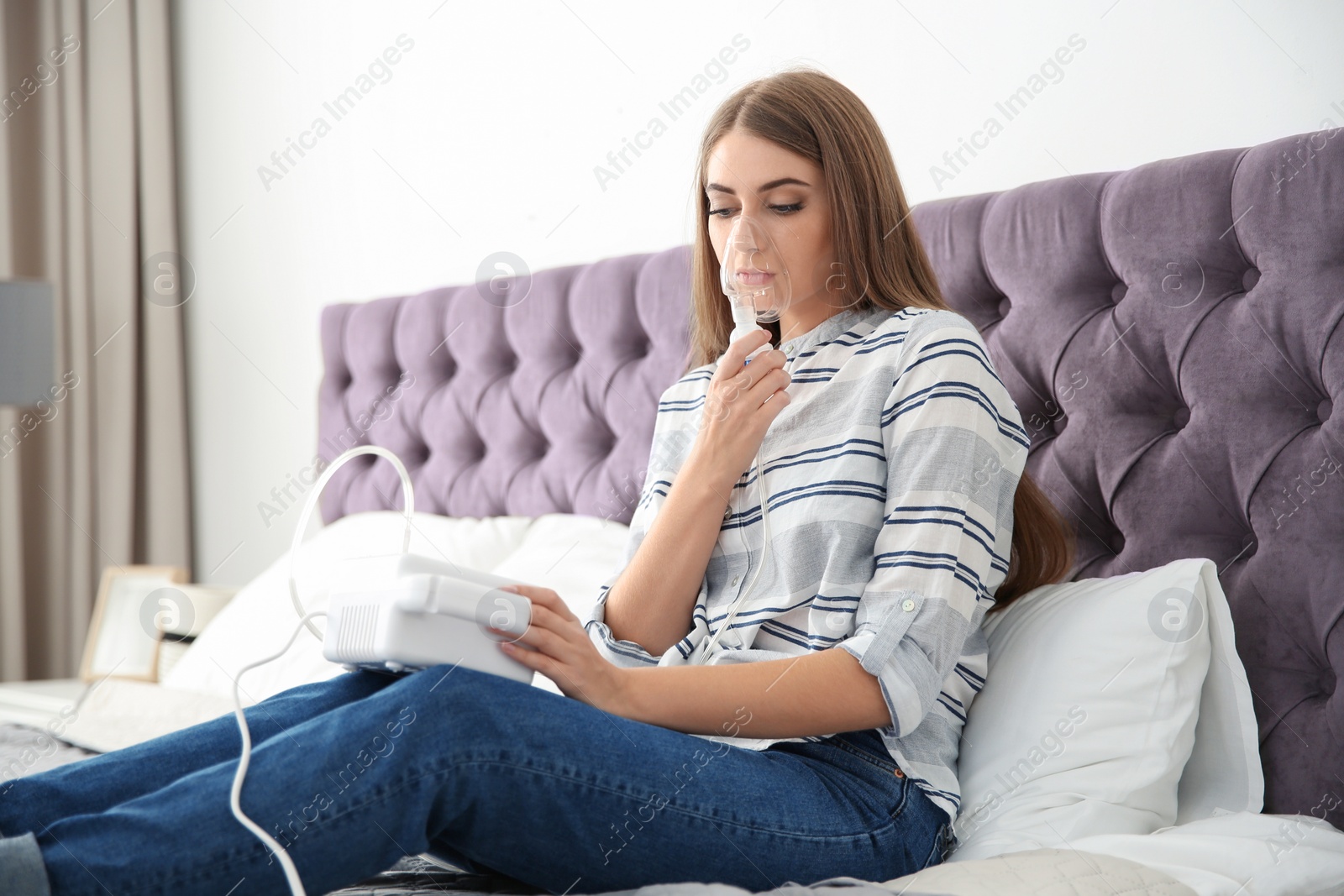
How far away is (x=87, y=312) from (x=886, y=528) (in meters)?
2.65

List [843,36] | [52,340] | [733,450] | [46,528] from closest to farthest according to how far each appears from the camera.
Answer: [733,450] → [843,36] → [52,340] → [46,528]

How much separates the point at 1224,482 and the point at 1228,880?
1.47ft

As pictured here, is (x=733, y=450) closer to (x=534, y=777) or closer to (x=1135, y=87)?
(x=534, y=777)

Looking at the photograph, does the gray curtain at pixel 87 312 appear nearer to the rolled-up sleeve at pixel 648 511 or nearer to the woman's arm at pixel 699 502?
the rolled-up sleeve at pixel 648 511

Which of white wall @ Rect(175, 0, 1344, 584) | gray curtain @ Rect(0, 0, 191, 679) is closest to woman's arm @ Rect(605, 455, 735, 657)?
white wall @ Rect(175, 0, 1344, 584)

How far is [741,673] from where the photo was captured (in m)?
0.95

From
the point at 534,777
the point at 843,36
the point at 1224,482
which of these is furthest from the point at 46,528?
the point at 1224,482

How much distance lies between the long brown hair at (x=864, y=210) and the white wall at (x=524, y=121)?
1.28 feet

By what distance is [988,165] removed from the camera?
1502 mm

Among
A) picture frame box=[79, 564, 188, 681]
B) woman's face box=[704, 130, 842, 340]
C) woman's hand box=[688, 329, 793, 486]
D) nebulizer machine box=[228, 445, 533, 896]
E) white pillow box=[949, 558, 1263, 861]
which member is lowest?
picture frame box=[79, 564, 188, 681]

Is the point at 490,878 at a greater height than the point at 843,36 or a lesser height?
lesser

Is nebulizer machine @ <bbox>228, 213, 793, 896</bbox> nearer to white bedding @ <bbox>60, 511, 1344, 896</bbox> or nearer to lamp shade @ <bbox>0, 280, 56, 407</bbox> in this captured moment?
white bedding @ <bbox>60, 511, 1344, 896</bbox>

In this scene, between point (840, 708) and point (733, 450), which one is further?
point (733, 450)

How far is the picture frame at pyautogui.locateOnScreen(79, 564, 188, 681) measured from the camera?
2.28m
